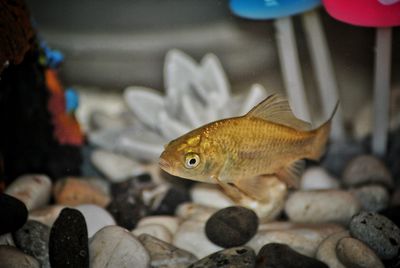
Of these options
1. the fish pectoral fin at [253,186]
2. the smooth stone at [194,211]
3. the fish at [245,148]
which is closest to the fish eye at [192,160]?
the fish at [245,148]

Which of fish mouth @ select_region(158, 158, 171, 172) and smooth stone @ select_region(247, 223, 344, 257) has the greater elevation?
fish mouth @ select_region(158, 158, 171, 172)

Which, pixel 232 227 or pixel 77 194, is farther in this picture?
pixel 77 194

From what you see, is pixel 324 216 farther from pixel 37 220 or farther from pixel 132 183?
pixel 37 220

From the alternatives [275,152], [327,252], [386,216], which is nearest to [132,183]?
[275,152]

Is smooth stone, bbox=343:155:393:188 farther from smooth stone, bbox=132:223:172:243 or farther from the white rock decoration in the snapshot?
smooth stone, bbox=132:223:172:243

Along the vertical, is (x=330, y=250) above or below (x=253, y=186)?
below

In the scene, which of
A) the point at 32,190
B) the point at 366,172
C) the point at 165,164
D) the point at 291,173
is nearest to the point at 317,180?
the point at 366,172

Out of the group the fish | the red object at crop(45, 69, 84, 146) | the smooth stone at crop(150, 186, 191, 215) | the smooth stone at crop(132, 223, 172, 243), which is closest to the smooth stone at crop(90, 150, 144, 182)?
the red object at crop(45, 69, 84, 146)

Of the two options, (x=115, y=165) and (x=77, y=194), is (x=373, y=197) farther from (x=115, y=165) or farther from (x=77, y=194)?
(x=77, y=194)
